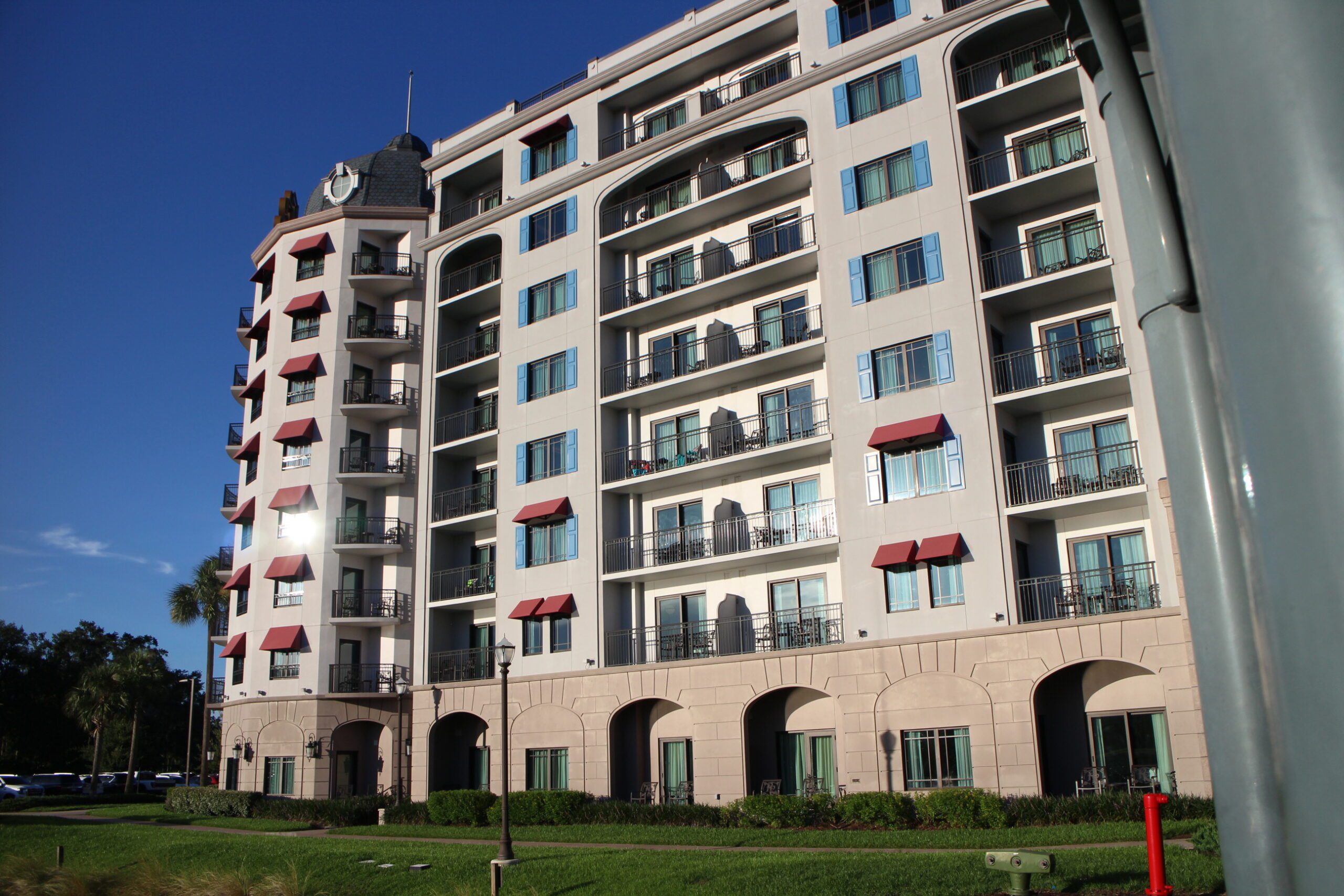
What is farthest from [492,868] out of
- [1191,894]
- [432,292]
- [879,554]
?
[432,292]

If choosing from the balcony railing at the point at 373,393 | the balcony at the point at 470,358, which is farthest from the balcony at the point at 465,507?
the balcony railing at the point at 373,393

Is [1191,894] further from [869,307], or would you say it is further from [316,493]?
[316,493]

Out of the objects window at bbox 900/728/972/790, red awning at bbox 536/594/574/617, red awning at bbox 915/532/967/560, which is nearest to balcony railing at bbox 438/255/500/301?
red awning at bbox 536/594/574/617

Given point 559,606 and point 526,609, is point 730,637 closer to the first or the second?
point 559,606

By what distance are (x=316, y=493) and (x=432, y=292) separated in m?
10.3

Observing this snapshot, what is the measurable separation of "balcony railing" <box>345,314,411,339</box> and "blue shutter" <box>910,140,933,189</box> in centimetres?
2539

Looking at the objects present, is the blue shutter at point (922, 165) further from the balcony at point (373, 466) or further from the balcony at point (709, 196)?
the balcony at point (373, 466)

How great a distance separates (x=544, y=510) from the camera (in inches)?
1508

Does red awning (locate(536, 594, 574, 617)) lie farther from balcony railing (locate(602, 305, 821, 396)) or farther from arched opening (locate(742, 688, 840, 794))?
arched opening (locate(742, 688, 840, 794))

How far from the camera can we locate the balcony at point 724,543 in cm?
3319

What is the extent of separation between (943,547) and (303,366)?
103ft

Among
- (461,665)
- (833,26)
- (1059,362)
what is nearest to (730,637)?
(461,665)

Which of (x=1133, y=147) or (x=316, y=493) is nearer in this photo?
(x=1133, y=147)

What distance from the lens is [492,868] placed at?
745 inches
